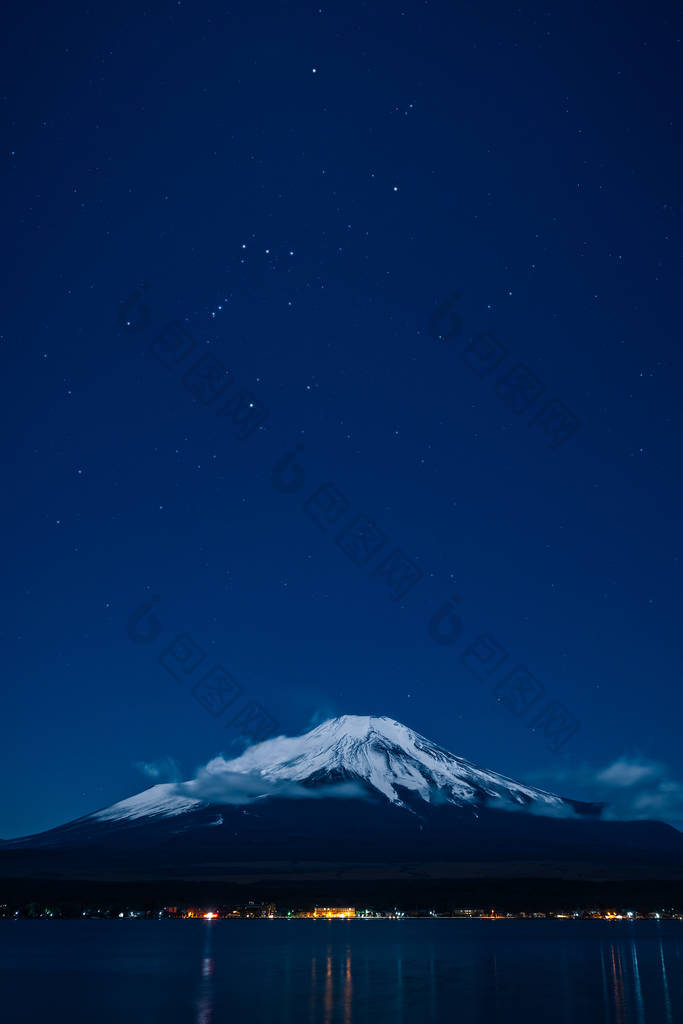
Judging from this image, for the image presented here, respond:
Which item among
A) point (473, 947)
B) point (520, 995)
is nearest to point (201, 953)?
point (473, 947)

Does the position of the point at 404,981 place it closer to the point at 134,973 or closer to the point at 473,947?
the point at 134,973

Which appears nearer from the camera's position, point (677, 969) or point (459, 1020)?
point (459, 1020)

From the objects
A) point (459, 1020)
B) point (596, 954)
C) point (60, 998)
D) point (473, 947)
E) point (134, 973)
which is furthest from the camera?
point (473, 947)

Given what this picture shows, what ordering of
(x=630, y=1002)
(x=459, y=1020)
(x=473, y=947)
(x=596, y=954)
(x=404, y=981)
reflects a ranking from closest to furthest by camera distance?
1. (x=459, y=1020)
2. (x=630, y=1002)
3. (x=404, y=981)
4. (x=596, y=954)
5. (x=473, y=947)

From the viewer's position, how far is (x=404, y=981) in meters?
69.8

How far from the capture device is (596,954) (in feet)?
358

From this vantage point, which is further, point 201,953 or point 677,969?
point 201,953

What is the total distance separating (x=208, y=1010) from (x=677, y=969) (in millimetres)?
50167

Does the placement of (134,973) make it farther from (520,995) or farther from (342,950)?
(342,950)

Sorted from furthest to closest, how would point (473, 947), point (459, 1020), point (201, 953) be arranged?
point (473, 947), point (201, 953), point (459, 1020)

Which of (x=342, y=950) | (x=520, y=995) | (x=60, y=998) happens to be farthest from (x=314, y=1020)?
(x=342, y=950)

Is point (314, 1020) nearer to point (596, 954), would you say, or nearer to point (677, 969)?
point (677, 969)

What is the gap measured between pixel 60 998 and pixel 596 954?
71574 millimetres

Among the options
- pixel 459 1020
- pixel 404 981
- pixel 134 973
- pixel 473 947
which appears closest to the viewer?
pixel 459 1020
